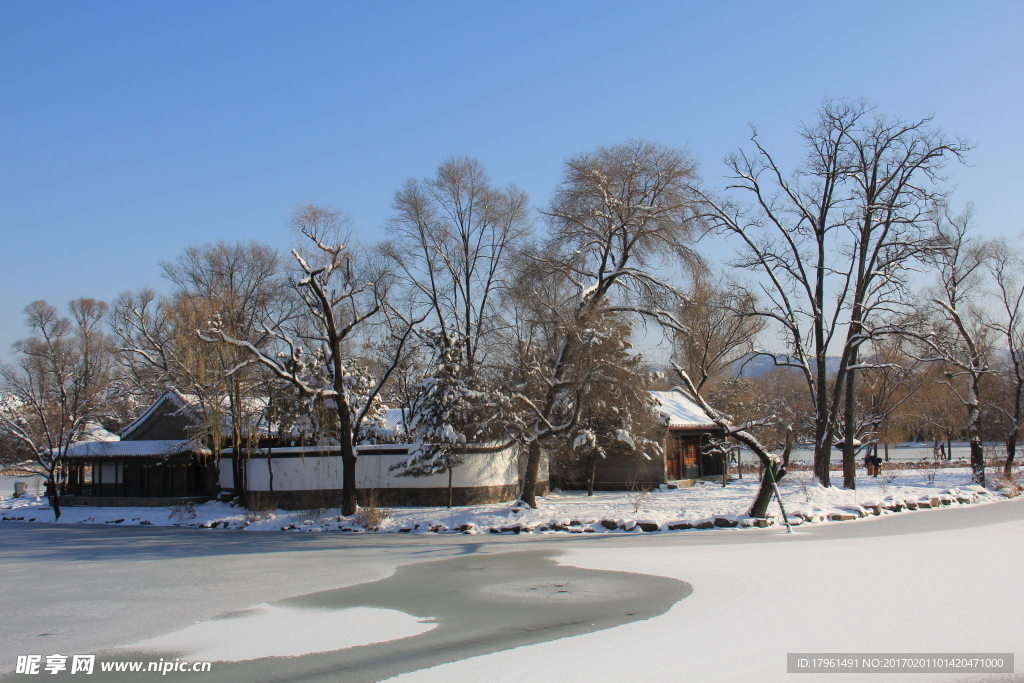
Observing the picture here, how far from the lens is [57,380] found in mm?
40781

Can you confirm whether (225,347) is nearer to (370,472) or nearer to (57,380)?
(370,472)

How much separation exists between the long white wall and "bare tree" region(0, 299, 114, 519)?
14387mm

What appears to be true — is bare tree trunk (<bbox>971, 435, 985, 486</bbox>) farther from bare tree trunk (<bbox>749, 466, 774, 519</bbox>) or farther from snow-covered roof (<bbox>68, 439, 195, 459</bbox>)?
snow-covered roof (<bbox>68, 439, 195, 459</bbox>)

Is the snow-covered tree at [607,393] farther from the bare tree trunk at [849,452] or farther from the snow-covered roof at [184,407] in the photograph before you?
the snow-covered roof at [184,407]

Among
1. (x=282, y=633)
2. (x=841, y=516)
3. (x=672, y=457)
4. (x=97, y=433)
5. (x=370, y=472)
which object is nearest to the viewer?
(x=282, y=633)

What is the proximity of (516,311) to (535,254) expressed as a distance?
299 centimetres

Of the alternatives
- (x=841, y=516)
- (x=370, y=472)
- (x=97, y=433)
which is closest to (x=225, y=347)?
(x=370, y=472)

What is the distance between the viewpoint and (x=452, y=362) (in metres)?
25.8

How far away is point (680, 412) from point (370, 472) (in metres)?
16.8

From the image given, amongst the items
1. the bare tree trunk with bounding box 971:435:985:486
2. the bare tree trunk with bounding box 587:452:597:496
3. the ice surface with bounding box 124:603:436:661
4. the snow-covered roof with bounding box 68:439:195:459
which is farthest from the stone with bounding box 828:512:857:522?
the snow-covered roof with bounding box 68:439:195:459

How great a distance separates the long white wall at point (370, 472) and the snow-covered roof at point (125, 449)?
646cm

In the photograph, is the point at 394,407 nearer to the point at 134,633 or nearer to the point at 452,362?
the point at 452,362

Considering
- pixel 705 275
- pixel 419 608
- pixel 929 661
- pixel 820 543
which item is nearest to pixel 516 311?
pixel 705 275

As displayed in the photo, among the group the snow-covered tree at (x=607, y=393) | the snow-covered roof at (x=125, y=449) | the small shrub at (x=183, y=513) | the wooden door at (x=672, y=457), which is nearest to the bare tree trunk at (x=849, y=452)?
the snow-covered tree at (x=607, y=393)
